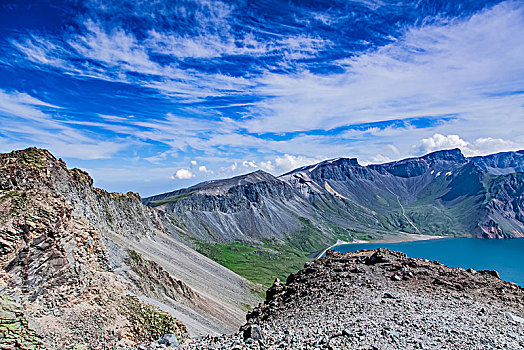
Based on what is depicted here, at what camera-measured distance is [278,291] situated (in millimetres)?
25203

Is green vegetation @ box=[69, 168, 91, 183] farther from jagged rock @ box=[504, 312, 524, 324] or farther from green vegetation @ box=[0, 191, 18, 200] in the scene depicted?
jagged rock @ box=[504, 312, 524, 324]

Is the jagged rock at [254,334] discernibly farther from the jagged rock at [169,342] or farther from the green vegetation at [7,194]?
the green vegetation at [7,194]

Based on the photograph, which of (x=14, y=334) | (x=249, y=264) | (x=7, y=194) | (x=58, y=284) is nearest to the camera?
(x=14, y=334)

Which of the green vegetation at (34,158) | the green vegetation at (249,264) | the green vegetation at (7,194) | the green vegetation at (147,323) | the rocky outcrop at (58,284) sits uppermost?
the green vegetation at (34,158)

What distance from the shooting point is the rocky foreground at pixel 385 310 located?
13289 millimetres

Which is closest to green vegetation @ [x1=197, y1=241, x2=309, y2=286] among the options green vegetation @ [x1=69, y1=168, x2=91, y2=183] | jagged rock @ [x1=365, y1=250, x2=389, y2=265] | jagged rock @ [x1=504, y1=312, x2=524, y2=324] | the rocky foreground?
green vegetation @ [x1=69, y1=168, x2=91, y2=183]

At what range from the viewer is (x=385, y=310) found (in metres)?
16.9

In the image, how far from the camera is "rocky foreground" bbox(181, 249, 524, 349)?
13289 mm

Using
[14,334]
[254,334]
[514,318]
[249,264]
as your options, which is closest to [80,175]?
[14,334]

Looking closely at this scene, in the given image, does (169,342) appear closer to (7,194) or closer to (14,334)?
(14,334)

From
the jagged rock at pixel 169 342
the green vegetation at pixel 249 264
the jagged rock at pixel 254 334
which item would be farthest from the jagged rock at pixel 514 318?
the green vegetation at pixel 249 264

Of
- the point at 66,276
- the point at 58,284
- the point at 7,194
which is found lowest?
the point at 58,284

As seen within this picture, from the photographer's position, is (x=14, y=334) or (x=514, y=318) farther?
(x=514, y=318)

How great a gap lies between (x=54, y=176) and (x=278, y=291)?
44.9m
